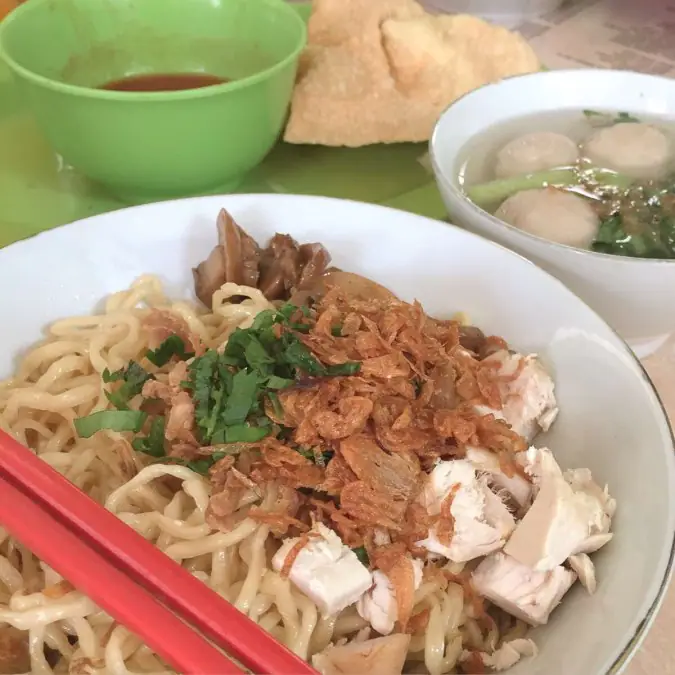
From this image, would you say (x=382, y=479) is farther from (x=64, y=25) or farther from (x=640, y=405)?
(x=64, y=25)

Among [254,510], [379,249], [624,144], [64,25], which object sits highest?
[64,25]

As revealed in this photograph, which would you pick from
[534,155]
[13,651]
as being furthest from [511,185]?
[13,651]

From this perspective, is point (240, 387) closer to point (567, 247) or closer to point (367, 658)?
point (367, 658)

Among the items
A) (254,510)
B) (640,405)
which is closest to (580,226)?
(640,405)

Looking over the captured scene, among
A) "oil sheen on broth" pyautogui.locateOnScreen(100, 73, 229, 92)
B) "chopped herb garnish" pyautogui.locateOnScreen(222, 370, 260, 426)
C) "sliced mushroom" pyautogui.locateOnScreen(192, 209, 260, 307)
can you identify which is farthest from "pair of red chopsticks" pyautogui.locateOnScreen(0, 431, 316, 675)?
"oil sheen on broth" pyautogui.locateOnScreen(100, 73, 229, 92)

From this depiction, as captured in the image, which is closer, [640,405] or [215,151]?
[640,405]

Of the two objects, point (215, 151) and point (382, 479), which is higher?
point (215, 151)

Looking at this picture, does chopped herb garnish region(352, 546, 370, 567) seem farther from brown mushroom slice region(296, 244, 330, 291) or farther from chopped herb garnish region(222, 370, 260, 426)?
brown mushroom slice region(296, 244, 330, 291)
